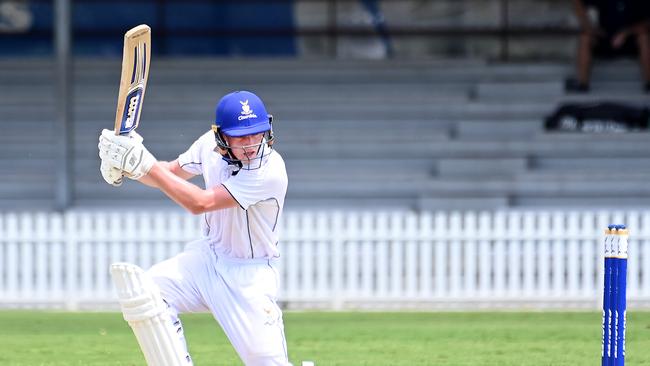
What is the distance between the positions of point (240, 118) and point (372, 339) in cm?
416

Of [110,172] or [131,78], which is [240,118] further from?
[110,172]

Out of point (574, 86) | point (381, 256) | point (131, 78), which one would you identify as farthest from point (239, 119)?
point (574, 86)

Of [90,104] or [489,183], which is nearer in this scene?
[489,183]

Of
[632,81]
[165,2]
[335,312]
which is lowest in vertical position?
[335,312]

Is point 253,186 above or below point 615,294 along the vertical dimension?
above

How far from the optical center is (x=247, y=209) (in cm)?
629

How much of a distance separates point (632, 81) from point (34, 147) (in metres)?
7.72

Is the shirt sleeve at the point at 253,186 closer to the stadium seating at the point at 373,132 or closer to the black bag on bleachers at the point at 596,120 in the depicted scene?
the stadium seating at the point at 373,132

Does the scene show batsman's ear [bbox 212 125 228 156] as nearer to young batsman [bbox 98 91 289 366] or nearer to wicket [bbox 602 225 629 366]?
young batsman [bbox 98 91 289 366]

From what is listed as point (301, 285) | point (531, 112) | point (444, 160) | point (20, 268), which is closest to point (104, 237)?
point (20, 268)

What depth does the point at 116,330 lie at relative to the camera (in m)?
10.5

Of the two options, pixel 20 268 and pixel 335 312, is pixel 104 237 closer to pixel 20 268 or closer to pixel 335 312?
pixel 20 268

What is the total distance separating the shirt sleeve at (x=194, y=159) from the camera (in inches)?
260

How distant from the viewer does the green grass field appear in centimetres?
875
